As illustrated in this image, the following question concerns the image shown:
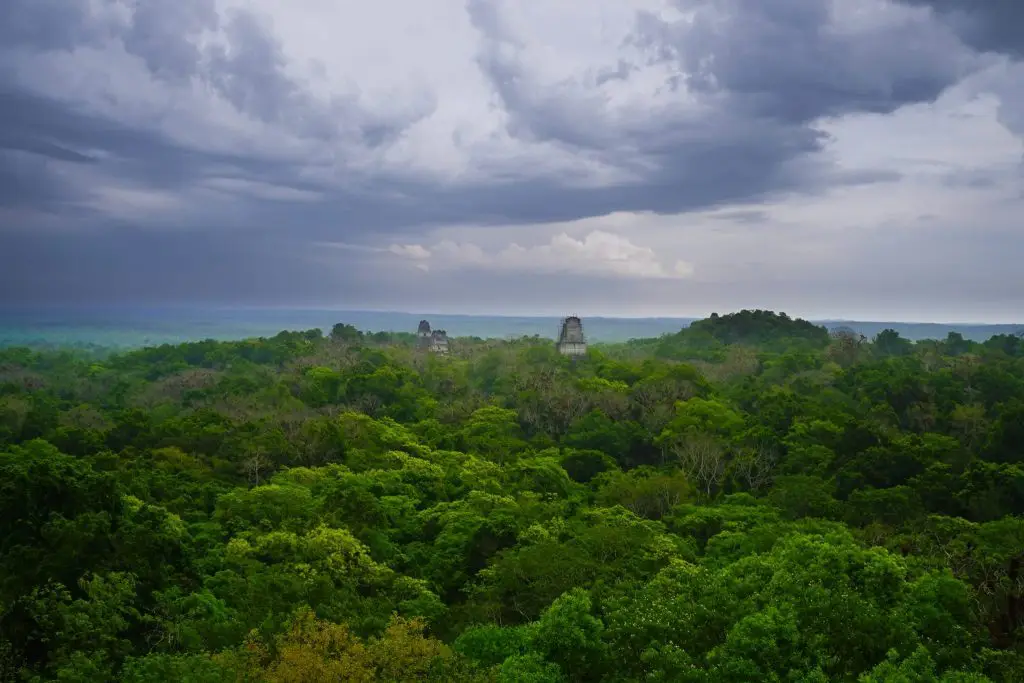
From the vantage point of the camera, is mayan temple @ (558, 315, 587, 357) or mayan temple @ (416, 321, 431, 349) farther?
mayan temple @ (416, 321, 431, 349)

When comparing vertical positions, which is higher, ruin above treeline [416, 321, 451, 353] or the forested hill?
ruin above treeline [416, 321, 451, 353]

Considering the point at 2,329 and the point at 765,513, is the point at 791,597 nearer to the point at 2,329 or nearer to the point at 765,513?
the point at 765,513

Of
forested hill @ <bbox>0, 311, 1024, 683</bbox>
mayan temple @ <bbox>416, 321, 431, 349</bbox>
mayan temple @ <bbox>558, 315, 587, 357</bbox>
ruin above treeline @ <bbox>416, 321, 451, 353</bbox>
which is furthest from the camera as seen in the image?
mayan temple @ <bbox>416, 321, 431, 349</bbox>

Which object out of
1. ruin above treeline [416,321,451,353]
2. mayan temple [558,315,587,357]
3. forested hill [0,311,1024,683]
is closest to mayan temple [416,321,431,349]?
ruin above treeline [416,321,451,353]

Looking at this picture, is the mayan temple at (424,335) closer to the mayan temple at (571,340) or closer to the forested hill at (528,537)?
the mayan temple at (571,340)

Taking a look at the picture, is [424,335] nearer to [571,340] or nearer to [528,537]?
[571,340]

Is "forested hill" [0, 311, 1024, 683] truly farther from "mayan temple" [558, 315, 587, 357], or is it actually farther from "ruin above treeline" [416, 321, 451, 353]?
"ruin above treeline" [416, 321, 451, 353]

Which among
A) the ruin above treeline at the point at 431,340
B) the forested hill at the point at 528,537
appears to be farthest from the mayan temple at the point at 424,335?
the forested hill at the point at 528,537

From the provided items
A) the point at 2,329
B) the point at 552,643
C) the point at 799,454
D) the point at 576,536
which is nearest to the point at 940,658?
the point at 552,643
